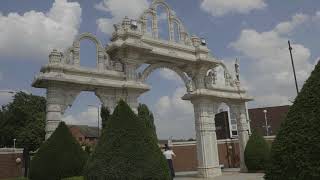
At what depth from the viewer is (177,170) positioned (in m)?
31.0

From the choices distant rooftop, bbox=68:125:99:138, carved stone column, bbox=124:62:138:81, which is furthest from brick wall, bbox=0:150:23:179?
distant rooftop, bbox=68:125:99:138

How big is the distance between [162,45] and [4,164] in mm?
15033

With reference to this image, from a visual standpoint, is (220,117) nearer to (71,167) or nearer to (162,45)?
(162,45)

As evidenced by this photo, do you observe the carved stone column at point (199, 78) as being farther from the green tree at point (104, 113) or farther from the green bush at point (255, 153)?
the green tree at point (104, 113)

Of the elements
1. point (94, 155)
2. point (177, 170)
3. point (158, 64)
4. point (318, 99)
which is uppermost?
point (158, 64)

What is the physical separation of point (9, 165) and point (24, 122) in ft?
54.2

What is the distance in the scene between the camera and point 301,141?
636 centimetres

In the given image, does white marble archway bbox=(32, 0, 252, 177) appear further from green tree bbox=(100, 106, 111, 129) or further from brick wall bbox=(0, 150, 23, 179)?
brick wall bbox=(0, 150, 23, 179)

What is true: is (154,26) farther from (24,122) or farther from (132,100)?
(24,122)

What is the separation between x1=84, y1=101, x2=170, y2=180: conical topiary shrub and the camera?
390 inches

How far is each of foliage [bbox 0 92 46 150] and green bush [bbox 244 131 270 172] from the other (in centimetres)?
2482

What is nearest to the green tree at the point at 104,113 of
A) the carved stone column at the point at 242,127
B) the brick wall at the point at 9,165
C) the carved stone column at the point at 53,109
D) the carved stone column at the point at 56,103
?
the carved stone column at the point at 56,103

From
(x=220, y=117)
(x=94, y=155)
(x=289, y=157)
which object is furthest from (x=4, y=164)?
(x=220, y=117)

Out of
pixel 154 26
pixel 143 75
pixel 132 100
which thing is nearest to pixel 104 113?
pixel 132 100
